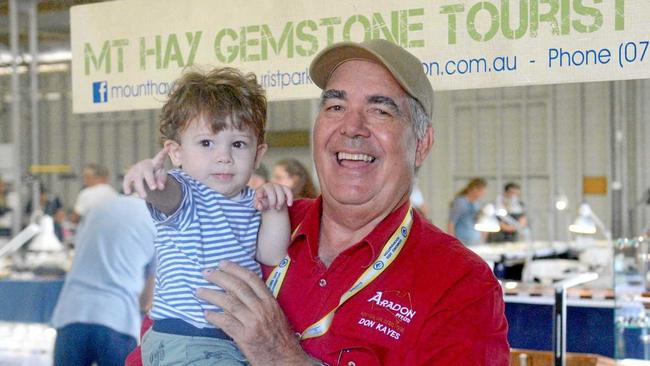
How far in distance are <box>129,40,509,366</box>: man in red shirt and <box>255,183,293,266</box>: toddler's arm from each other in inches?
1.2

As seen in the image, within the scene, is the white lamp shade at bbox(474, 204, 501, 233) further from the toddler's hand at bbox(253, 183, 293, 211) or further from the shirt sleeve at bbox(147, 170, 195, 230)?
the shirt sleeve at bbox(147, 170, 195, 230)

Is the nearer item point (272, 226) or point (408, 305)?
point (408, 305)

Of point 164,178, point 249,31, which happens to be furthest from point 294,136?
point 164,178

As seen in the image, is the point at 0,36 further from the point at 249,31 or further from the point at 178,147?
the point at 178,147

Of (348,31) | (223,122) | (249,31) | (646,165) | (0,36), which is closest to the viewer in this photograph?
(223,122)

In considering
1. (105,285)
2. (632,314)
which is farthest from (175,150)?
(632,314)

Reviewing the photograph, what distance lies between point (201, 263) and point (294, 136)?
1432 centimetres

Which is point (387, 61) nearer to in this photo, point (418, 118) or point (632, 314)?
point (418, 118)

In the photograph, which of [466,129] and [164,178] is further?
[466,129]

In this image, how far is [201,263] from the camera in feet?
6.97

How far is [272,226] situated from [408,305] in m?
0.44

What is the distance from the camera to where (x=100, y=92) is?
3375 millimetres

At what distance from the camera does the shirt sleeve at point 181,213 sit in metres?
2.09

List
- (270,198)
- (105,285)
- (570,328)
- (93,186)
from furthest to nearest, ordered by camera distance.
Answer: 1. (93,186)
2. (570,328)
3. (105,285)
4. (270,198)
